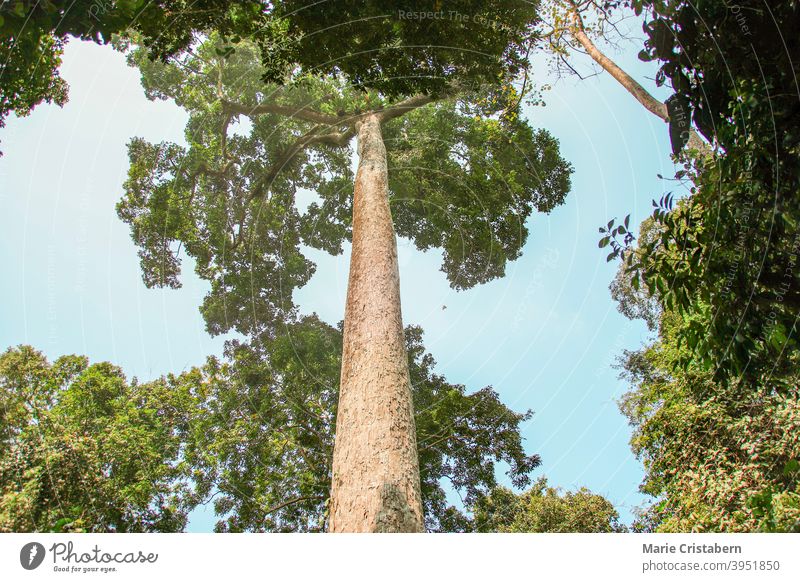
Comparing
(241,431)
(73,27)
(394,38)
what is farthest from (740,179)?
(241,431)

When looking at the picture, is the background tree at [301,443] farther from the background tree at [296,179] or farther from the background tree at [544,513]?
the background tree at [296,179]

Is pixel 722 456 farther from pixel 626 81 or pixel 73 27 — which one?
pixel 73 27

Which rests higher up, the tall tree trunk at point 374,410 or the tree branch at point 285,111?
the tree branch at point 285,111

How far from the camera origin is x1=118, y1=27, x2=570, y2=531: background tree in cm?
1441

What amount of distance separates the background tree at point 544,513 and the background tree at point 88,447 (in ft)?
25.3

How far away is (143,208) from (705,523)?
49.7 feet

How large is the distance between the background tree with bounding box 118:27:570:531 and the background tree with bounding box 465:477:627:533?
727 centimetres

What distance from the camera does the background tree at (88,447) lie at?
24.0 feet

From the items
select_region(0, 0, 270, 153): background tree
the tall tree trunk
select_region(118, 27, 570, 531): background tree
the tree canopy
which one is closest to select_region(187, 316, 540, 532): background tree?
the tree canopy

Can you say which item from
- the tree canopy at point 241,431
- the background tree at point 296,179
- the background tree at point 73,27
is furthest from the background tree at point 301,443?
the background tree at point 73,27

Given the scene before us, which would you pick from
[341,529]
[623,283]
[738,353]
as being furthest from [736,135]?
[623,283]
